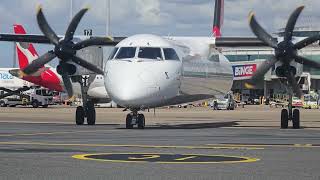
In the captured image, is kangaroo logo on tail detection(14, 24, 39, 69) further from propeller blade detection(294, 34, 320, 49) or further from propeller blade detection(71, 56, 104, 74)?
propeller blade detection(294, 34, 320, 49)

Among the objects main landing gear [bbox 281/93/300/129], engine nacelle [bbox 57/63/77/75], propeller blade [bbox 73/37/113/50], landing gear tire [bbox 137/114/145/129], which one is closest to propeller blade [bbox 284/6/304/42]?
main landing gear [bbox 281/93/300/129]

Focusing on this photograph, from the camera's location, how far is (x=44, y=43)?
33.4m

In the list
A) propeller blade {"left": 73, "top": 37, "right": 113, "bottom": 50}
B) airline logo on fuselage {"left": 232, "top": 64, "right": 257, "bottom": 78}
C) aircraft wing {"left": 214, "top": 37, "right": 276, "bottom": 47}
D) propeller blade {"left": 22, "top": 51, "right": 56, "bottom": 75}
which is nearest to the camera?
propeller blade {"left": 73, "top": 37, "right": 113, "bottom": 50}

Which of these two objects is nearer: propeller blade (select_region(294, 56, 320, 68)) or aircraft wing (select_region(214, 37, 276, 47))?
propeller blade (select_region(294, 56, 320, 68))

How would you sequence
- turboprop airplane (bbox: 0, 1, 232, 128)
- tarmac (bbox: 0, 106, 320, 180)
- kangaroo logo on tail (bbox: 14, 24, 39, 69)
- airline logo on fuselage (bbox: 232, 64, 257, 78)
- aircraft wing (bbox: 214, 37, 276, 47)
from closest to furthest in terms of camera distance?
tarmac (bbox: 0, 106, 320, 180) < turboprop airplane (bbox: 0, 1, 232, 128) < aircraft wing (bbox: 214, 37, 276, 47) < kangaroo logo on tail (bbox: 14, 24, 39, 69) < airline logo on fuselage (bbox: 232, 64, 257, 78)

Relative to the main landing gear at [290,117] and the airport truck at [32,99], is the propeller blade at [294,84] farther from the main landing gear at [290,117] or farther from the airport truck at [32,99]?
the airport truck at [32,99]

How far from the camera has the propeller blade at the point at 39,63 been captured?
31312mm

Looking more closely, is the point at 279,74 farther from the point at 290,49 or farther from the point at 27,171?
the point at 27,171

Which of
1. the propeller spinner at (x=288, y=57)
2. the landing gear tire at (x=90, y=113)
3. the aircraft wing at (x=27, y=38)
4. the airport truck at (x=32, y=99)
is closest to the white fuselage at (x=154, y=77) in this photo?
the propeller spinner at (x=288, y=57)

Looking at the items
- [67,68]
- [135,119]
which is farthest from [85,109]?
[135,119]

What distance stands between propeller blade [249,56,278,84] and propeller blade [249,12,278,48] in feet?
2.45

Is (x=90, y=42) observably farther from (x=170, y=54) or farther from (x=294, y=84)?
(x=294, y=84)

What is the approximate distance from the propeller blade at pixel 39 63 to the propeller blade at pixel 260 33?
9.52m

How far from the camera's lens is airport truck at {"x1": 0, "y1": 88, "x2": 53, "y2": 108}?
77.4 m
